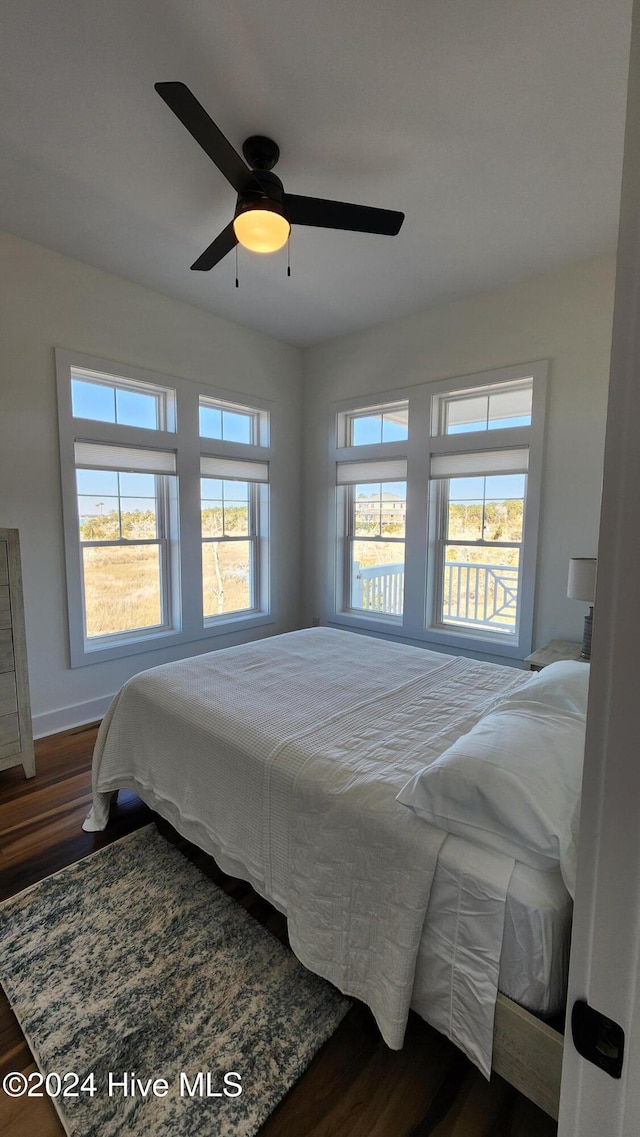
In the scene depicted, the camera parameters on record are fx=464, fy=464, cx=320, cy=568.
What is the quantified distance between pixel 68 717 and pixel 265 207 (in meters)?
3.18

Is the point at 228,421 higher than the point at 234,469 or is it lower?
higher

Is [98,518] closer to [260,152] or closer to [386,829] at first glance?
[260,152]

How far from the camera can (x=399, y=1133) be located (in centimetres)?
111

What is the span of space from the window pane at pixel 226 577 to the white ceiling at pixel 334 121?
7.03 ft

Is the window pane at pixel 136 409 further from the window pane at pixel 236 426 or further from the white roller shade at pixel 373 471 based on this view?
the white roller shade at pixel 373 471

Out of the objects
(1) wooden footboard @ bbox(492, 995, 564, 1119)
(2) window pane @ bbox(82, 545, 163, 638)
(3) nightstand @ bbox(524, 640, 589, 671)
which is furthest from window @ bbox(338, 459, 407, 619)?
(1) wooden footboard @ bbox(492, 995, 564, 1119)

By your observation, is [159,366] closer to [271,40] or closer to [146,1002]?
[271,40]

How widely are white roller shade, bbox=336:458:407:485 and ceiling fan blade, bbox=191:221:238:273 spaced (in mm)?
2081

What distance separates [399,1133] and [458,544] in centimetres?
314

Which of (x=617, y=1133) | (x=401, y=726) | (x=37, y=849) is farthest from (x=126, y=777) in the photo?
(x=617, y=1133)

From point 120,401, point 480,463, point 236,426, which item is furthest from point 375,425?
point 120,401

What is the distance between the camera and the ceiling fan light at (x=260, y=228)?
5.82 ft

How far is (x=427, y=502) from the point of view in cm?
372

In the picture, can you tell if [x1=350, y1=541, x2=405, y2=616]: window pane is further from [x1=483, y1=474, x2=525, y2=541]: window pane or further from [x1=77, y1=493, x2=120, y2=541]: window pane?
[x1=77, y1=493, x2=120, y2=541]: window pane
